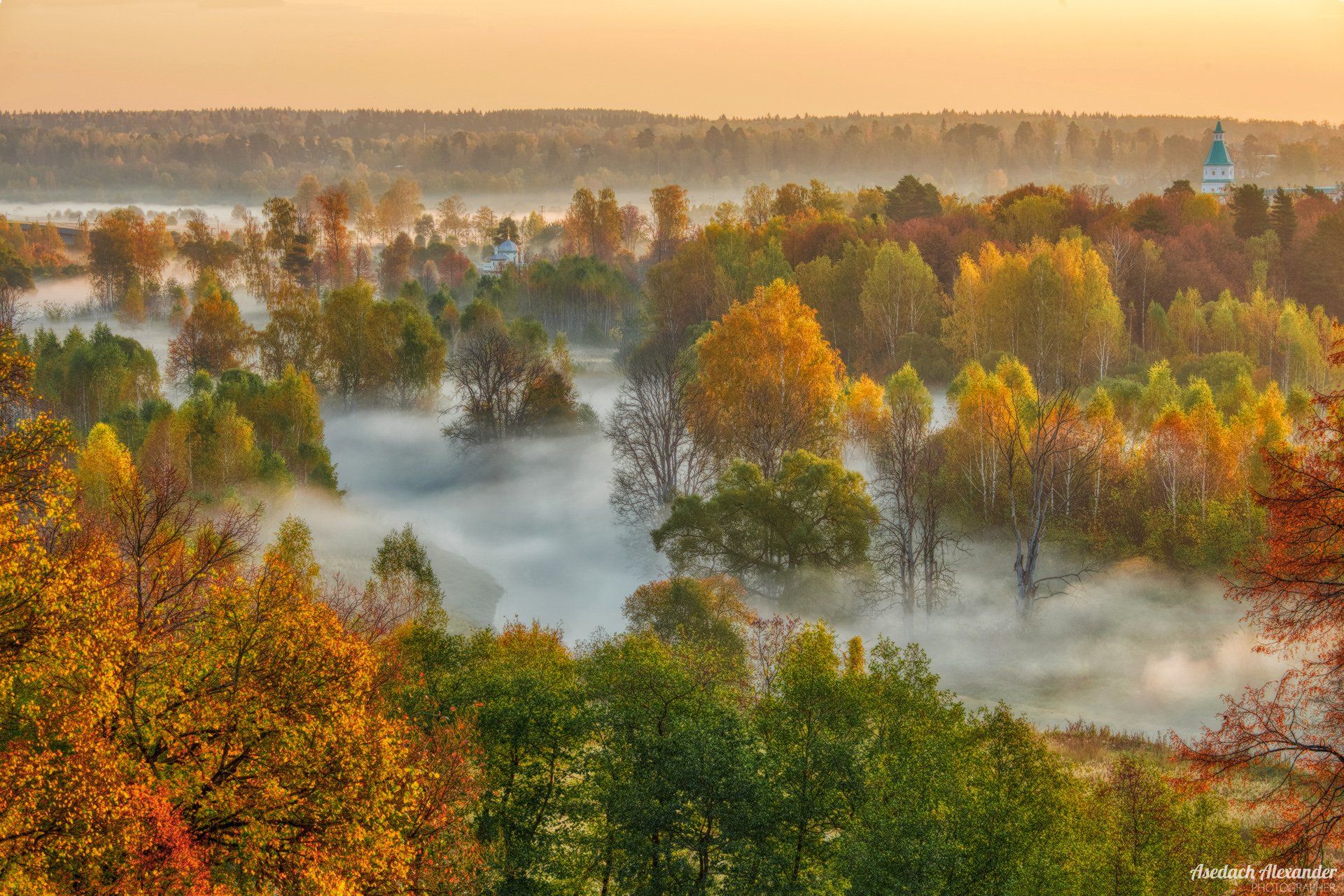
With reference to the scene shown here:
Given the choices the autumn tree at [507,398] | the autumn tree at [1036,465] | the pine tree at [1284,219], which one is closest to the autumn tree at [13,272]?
the autumn tree at [507,398]

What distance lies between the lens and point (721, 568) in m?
51.7

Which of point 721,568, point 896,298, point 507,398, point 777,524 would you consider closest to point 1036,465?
point 777,524

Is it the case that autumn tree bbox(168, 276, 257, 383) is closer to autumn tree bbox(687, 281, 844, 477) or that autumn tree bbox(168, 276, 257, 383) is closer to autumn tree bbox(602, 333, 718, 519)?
autumn tree bbox(602, 333, 718, 519)

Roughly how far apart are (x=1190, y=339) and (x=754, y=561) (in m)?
52.2

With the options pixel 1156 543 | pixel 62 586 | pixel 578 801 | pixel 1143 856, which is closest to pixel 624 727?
pixel 578 801

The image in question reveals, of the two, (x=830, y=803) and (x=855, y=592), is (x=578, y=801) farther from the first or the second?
(x=855, y=592)

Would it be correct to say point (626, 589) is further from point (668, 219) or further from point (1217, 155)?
point (1217, 155)

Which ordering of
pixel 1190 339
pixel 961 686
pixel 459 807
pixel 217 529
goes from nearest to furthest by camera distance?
pixel 459 807, pixel 961 686, pixel 217 529, pixel 1190 339

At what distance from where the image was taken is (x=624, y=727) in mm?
27750

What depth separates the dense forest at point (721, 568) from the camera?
1650 cm

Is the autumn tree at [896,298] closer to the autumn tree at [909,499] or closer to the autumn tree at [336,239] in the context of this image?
the autumn tree at [909,499]

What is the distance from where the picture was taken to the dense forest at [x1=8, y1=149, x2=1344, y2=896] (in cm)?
1650

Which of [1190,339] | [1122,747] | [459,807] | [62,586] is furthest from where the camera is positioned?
[1190,339]

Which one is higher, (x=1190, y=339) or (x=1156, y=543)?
(x=1190, y=339)
